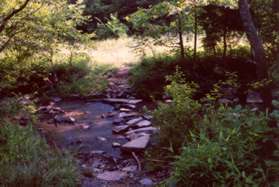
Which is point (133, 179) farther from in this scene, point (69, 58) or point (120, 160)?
point (69, 58)

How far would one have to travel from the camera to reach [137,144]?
21.8 feet

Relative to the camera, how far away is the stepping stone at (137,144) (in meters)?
6.51

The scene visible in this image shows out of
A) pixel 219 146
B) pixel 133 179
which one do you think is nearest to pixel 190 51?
pixel 133 179

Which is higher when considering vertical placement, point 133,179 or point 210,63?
point 210,63

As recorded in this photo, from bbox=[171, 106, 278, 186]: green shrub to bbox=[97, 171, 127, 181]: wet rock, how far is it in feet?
4.11

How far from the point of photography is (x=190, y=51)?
10.5 m

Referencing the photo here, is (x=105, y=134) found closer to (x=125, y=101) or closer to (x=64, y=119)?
(x=64, y=119)

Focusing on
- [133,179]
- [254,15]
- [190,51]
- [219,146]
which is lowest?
[133,179]

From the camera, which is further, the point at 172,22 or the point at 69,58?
the point at 69,58

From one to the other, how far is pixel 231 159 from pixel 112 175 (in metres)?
2.05

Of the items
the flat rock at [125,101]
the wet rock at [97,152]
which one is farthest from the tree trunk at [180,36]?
the wet rock at [97,152]

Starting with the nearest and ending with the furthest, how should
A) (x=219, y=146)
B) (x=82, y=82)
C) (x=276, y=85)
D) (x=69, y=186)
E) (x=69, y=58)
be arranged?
(x=219, y=146), (x=69, y=186), (x=276, y=85), (x=82, y=82), (x=69, y=58)

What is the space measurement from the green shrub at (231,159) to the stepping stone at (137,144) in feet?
5.75

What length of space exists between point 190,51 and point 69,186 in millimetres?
6353
